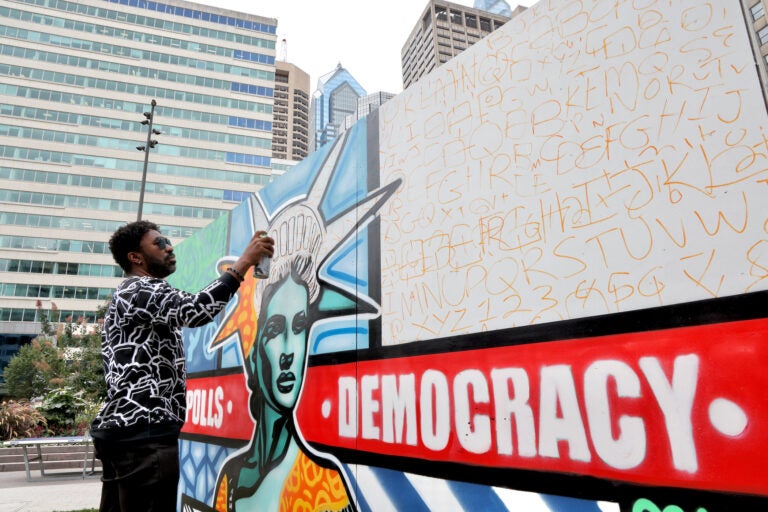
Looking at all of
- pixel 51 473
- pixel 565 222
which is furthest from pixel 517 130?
pixel 51 473

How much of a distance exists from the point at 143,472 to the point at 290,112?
425ft

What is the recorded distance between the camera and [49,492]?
7.52 m

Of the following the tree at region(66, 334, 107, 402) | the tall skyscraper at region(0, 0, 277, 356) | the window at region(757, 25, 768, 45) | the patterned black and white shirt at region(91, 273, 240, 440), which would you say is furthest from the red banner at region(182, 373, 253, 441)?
the tall skyscraper at region(0, 0, 277, 356)

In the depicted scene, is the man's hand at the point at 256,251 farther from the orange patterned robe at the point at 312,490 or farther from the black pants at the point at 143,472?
the orange patterned robe at the point at 312,490

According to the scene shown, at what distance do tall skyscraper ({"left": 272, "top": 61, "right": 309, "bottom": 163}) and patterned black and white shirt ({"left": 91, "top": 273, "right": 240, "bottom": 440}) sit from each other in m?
121

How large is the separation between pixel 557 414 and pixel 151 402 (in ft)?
6.08

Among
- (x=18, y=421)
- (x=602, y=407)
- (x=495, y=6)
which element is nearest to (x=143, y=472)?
(x=602, y=407)

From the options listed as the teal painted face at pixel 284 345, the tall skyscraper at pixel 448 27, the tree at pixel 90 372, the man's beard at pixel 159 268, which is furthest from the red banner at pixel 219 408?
the tall skyscraper at pixel 448 27

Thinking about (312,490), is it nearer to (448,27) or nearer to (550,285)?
(550,285)

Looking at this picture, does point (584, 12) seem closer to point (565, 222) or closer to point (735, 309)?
point (565, 222)

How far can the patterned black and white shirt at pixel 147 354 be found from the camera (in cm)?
215

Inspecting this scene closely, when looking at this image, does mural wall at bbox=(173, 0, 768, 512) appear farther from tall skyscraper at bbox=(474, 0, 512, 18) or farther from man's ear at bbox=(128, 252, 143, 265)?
tall skyscraper at bbox=(474, 0, 512, 18)

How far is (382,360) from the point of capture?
2.34 m

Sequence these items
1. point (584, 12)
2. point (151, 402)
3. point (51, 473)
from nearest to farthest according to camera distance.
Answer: point (584, 12) → point (151, 402) → point (51, 473)
